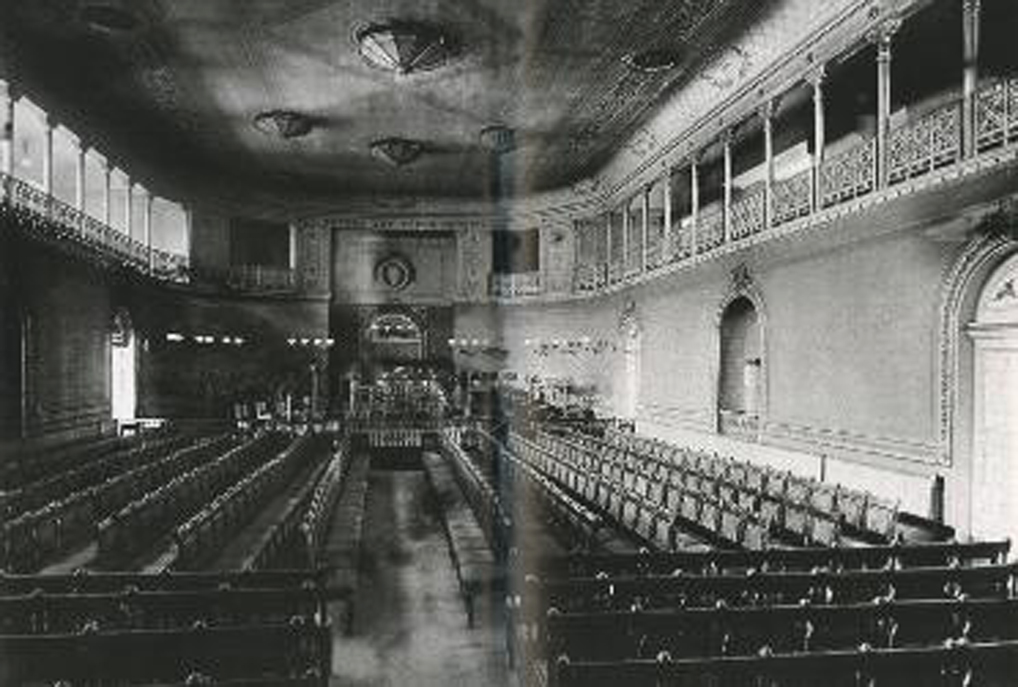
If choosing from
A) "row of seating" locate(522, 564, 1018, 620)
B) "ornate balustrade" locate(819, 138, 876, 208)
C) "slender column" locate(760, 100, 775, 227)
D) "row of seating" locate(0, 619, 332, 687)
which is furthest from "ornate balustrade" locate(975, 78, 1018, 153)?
"row of seating" locate(0, 619, 332, 687)

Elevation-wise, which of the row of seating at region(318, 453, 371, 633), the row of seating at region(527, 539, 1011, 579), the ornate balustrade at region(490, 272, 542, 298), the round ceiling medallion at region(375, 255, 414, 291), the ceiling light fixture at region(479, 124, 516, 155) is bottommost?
the row of seating at region(318, 453, 371, 633)

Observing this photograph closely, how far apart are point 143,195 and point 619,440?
14.6 meters

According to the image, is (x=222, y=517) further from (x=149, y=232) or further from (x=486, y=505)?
(x=149, y=232)

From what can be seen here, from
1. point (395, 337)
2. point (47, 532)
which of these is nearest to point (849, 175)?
point (47, 532)

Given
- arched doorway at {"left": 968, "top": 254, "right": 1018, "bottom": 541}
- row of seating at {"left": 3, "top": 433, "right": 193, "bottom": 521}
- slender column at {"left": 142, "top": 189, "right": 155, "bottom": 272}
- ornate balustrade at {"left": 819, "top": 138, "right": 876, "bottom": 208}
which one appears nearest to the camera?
arched doorway at {"left": 968, "top": 254, "right": 1018, "bottom": 541}

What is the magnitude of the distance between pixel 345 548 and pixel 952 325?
685 cm

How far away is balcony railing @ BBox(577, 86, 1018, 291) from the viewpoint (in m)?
9.07

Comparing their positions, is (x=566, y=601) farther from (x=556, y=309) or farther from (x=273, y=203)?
(x=273, y=203)

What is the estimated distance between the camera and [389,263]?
27.4m

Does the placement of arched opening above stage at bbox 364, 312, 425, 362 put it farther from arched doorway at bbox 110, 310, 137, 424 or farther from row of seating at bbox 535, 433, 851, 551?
row of seating at bbox 535, 433, 851, 551

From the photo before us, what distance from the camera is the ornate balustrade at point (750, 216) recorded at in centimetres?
1445

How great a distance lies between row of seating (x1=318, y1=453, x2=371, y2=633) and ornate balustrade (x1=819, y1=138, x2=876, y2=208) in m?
7.68

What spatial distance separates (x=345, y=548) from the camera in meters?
8.34

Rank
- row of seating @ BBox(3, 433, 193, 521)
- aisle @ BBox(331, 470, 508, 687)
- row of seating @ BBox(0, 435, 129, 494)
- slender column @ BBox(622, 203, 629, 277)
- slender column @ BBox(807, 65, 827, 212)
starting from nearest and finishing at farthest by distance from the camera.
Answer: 1. aisle @ BBox(331, 470, 508, 687)
2. row of seating @ BBox(3, 433, 193, 521)
3. row of seating @ BBox(0, 435, 129, 494)
4. slender column @ BBox(807, 65, 827, 212)
5. slender column @ BBox(622, 203, 629, 277)
